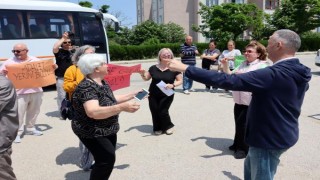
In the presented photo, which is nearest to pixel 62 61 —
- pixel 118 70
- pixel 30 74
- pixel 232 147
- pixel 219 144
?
pixel 30 74

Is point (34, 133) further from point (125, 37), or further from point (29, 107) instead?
point (125, 37)

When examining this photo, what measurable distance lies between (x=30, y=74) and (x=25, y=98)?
454 millimetres

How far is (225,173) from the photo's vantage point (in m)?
4.62

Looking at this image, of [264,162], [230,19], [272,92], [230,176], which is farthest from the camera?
[230,19]

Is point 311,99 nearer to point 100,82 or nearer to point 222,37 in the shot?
point 100,82

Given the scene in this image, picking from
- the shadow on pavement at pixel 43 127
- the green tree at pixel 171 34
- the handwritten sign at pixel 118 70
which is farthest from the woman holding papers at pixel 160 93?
the green tree at pixel 171 34

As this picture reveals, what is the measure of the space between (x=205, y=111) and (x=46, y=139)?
3908mm

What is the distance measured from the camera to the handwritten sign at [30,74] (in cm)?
608

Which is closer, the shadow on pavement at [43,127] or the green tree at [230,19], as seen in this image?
the shadow on pavement at [43,127]

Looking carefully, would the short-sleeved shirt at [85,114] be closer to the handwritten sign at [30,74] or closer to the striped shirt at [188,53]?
the handwritten sign at [30,74]

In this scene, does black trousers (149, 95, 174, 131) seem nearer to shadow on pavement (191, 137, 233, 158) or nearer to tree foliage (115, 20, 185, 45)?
shadow on pavement (191, 137, 233, 158)

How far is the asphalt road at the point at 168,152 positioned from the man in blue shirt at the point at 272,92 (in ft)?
5.26

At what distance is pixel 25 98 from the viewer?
627 centimetres

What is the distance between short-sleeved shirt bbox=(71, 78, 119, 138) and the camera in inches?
127
